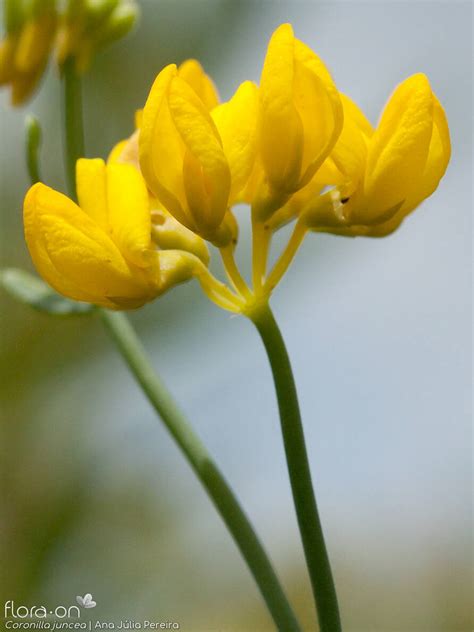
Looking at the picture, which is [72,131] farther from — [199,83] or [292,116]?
[292,116]

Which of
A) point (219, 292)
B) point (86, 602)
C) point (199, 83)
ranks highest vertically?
point (199, 83)

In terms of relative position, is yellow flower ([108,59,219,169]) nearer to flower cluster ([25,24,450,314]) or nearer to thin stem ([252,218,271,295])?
flower cluster ([25,24,450,314])

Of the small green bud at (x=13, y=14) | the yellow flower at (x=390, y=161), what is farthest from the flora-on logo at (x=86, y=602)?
the small green bud at (x=13, y=14)

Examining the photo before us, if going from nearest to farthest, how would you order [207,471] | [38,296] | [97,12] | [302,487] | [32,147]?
[302,487] → [207,471] → [32,147] → [38,296] → [97,12]

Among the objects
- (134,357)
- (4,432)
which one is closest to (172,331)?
(4,432)

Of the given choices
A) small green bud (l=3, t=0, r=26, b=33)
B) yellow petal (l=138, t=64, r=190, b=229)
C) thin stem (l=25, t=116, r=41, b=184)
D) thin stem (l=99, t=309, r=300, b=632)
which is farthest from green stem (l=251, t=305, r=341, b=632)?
small green bud (l=3, t=0, r=26, b=33)

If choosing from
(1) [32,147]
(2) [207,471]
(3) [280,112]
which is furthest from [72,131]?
(2) [207,471]
